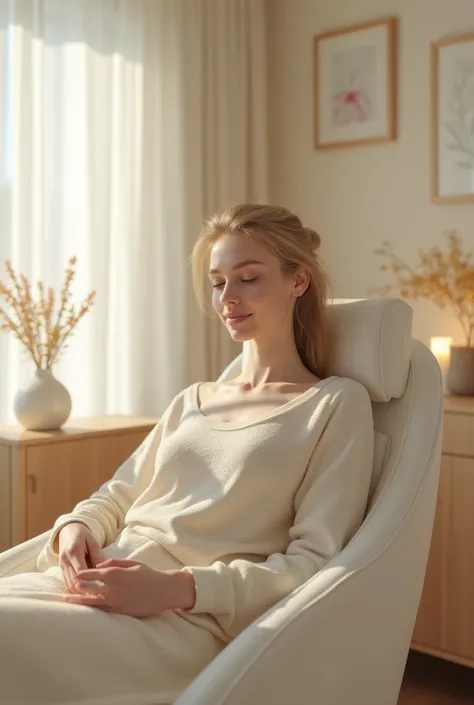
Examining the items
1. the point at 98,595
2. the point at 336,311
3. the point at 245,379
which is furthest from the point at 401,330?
the point at 98,595

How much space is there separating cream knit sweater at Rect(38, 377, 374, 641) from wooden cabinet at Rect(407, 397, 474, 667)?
3.39ft

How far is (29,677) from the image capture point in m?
1.40

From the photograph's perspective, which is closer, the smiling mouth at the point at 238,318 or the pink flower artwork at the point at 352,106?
the smiling mouth at the point at 238,318

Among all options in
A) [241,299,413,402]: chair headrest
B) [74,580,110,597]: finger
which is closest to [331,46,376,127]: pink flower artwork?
[241,299,413,402]: chair headrest

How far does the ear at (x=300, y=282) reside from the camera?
191 centimetres

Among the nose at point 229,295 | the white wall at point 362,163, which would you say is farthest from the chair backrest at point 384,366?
the white wall at point 362,163

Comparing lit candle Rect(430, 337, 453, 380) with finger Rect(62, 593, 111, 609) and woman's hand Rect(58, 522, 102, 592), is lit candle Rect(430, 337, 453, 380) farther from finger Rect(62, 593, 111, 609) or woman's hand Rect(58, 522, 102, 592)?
finger Rect(62, 593, 111, 609)

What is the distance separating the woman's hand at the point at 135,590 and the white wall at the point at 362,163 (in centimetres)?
193

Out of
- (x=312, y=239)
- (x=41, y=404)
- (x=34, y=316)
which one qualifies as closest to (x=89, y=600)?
(x=312, y=239)

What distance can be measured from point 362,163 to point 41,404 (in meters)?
1.48

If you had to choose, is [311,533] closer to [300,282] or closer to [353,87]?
[300,282]

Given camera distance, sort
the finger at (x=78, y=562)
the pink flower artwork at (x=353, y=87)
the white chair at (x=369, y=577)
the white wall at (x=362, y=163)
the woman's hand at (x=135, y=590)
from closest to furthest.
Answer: the white chair at (x=369, y=577), the woman's hand at (x=135, y=590), the finger at (x=78, y=562), the white wall at (x=362, y=163), the pink flower artwork at (x=353, y=87)

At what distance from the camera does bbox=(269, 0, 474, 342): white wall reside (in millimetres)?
3295

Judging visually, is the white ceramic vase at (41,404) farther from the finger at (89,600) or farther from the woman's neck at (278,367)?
the finger at (89,600)
